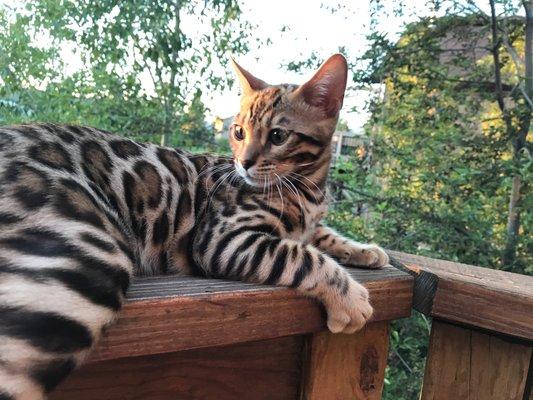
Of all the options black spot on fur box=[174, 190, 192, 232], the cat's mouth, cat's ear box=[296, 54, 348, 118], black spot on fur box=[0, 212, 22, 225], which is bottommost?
black spot on fur box=[174, 190, 192, 232]

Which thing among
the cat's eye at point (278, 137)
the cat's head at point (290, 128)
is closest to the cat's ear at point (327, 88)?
the cat's head at point (290, 128)

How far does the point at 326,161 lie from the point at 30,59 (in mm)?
1155

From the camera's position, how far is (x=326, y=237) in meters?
1.59

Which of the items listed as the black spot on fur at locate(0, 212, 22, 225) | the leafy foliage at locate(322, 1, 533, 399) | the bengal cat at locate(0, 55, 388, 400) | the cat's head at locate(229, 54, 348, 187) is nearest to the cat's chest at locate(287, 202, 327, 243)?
the bengal cat at locate(0, 55, 388, 400)

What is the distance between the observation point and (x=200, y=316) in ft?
2.71

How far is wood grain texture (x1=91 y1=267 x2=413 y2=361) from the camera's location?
2.50 feet

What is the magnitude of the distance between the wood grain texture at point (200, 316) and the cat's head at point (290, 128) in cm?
58

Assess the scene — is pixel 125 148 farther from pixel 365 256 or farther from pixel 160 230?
pixel 365 256

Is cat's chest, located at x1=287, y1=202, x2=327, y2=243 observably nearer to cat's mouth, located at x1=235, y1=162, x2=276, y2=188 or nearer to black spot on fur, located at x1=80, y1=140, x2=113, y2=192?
cat's mouth, located at x1=235, y1=162, x2=276, y2=188

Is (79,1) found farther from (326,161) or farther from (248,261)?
(248,261)

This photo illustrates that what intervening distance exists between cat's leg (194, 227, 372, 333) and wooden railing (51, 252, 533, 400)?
4 centimetres

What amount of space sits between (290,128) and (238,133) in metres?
0.21

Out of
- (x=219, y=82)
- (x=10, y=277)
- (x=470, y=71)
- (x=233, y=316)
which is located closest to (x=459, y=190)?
(x=470, y=71)

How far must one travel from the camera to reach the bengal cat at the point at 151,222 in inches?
27.1
